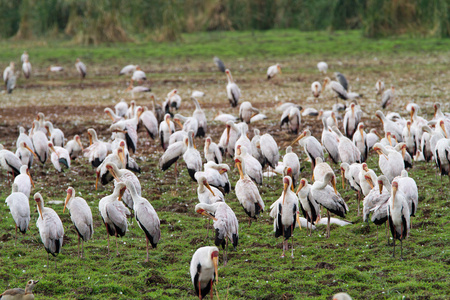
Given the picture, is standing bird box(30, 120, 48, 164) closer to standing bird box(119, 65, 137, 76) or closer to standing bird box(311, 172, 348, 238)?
standing bird box(311, 172, 348, 238)

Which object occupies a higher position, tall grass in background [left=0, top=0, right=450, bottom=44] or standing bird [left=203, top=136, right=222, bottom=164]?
tall grass in background [left=0, top=0, right=450, bottom=44]

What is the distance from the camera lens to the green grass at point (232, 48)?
28.6m

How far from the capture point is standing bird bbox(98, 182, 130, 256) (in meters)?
7.80

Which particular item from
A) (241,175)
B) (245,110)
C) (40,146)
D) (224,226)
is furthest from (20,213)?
(245,110)

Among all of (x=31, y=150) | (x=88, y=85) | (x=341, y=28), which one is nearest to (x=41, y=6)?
(x=88, y=85)

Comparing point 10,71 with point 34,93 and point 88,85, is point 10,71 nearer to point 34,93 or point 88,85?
point 34,93

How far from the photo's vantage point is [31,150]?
1154 centimetres

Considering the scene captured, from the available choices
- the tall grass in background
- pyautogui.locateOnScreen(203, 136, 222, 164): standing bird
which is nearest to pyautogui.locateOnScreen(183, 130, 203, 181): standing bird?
pyautogui.locateOnScreen(203, 136, 222, 164): standing bird

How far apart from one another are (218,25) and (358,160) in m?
30.6

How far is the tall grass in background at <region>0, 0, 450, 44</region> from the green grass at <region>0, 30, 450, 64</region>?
3.05ft

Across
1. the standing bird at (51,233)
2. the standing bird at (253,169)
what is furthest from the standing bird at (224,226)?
the standing bird at (253,169)

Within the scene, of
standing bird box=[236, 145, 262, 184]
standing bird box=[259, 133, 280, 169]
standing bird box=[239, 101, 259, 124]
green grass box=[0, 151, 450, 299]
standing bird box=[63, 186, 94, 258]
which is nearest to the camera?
green grass box=[0, 151, 450, 299]

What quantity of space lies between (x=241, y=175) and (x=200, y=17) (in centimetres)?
3267

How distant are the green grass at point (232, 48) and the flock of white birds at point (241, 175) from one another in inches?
538
